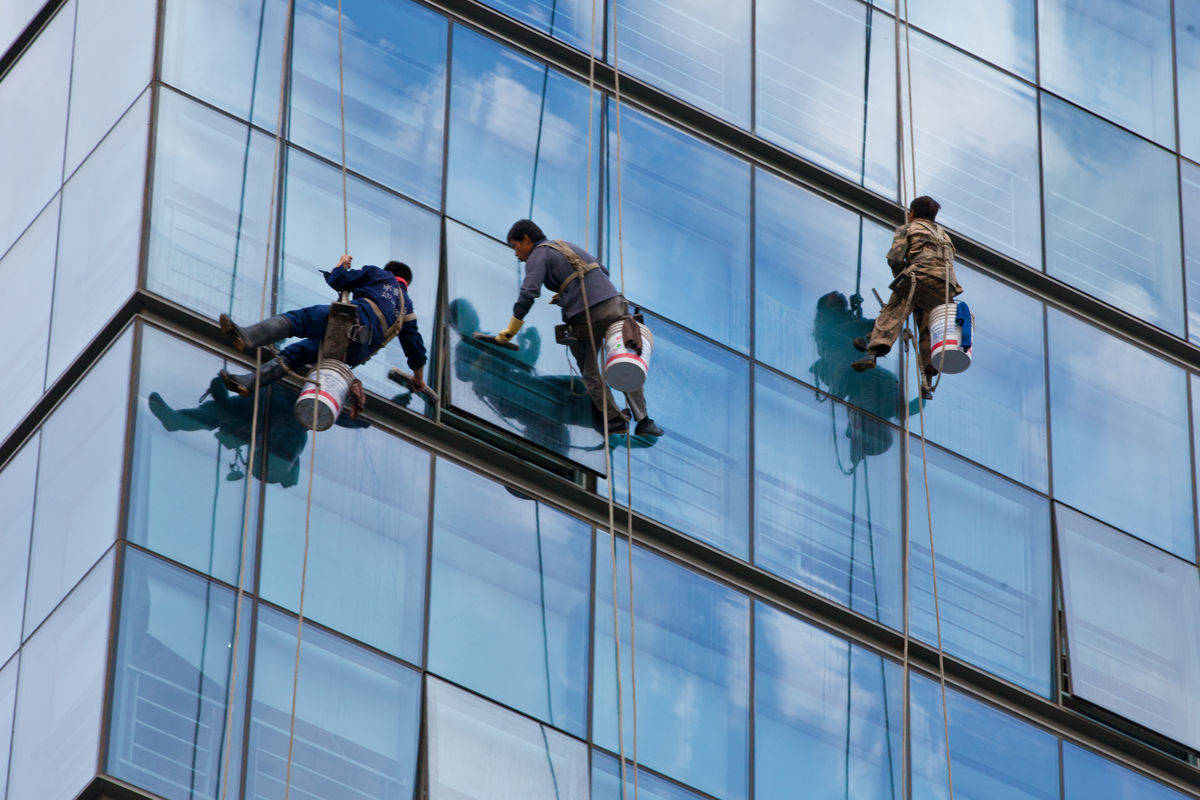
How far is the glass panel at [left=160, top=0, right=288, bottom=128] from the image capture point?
25.0 metres

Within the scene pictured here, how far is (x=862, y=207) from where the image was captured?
2886cm

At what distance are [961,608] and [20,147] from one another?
911 centimetres

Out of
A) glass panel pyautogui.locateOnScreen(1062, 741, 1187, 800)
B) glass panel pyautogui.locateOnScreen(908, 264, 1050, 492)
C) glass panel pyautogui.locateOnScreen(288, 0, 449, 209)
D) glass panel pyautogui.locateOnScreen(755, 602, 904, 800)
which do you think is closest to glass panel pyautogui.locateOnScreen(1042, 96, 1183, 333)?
glass panel pyautogui.locateOnScreen(908, 264, 1050, 492)

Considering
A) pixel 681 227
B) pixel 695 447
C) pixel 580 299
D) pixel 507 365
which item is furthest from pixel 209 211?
pixel 681 227

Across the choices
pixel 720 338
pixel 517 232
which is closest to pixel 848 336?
pixel 720 338

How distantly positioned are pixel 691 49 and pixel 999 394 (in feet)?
14.1

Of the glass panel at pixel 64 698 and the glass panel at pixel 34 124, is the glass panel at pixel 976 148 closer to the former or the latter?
the glass panel at pixel 34 124

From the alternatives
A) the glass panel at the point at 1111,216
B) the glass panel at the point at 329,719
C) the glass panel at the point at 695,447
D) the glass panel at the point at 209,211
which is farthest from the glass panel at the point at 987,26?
the glass panel at the point at 329,719

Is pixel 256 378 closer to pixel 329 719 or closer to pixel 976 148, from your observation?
pixel 329 719

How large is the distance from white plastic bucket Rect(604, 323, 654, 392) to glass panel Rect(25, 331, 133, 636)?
4031 mm

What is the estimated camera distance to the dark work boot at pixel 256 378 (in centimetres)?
2353

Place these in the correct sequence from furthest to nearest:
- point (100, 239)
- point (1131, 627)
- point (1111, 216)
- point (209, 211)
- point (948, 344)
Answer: point (1111, 216)
point (1131, 627)
point (948, 344)
point (100, 239)
point (209, 211)

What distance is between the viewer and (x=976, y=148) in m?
30.1

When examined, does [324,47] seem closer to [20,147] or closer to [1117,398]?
[20,147]
